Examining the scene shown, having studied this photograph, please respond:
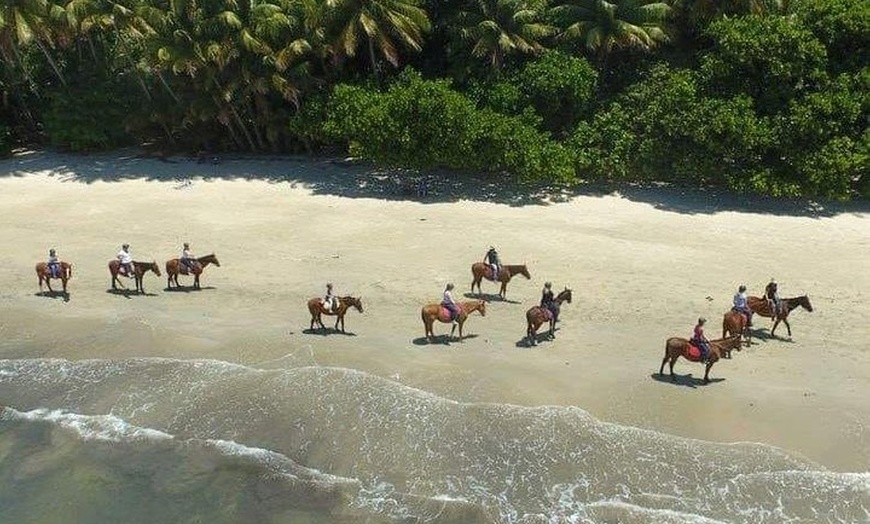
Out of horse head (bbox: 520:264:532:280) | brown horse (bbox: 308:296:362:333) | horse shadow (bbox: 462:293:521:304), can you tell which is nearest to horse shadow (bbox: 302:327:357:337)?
brown horse (bbox: 308:296:362:333)

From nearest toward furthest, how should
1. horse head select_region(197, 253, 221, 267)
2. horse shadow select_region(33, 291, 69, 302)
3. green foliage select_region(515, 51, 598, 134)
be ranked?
horse shadow select_region(33, 291, 69, 302), horse head select_region(197, 253, 221, 267), green foliage select_region(515, 51, 598, 134)

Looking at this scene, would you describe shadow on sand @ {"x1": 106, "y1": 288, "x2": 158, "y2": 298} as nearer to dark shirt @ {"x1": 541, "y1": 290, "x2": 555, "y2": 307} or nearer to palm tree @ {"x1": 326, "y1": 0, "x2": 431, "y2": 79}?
dark shirt @ {"x1": 541, "y1": 290, "x2": 555, "y2": 307}

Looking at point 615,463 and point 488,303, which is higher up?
point 488,303

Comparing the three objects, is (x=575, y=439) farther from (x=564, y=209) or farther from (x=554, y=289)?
(x=564, y=209)

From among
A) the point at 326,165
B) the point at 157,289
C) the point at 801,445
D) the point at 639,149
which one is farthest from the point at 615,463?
the point at 326,165

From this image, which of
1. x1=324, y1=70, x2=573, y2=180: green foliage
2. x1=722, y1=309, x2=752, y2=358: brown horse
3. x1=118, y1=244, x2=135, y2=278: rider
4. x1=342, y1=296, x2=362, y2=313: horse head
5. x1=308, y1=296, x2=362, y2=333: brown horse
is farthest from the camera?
x1=324, y1=70, x2=573, y2=180: green foliage

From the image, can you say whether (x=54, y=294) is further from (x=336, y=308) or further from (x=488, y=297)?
(x=488, y=297)

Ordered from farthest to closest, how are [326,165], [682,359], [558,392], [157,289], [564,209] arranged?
1. [326,165]
2. [564,209]
3. [157,289]
4. [682,359]
5. [558,392]
